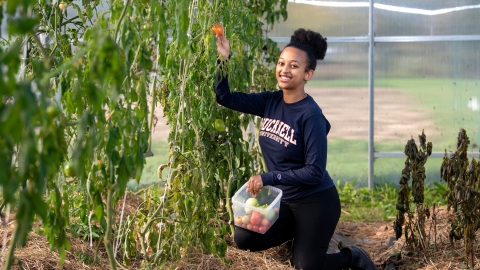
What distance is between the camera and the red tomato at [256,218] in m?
3.18

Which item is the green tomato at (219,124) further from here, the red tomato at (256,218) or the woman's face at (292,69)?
the red tomato at (256,218)

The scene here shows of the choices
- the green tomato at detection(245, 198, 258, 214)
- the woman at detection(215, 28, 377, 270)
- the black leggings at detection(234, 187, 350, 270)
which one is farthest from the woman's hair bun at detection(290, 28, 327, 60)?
the green tomato at detection(245, 198, 258, 214)

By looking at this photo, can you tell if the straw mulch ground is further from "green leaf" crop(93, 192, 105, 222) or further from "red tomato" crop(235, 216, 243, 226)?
"green leaf" crop(93, 192, 105, 222)

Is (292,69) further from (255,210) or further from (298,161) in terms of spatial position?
(255,210)

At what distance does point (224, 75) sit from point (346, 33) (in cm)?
292

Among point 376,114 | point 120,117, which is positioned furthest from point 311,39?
point 376,114

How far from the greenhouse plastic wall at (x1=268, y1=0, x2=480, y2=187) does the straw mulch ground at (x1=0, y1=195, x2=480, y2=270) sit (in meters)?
1.71

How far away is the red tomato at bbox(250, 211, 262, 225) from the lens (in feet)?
10.4

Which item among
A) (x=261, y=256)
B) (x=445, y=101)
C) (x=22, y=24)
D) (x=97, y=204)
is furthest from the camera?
(x=445, y=101)

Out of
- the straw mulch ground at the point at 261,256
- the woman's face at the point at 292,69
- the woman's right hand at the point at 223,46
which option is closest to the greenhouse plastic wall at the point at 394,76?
the straw mulch ground at the point at 261,256

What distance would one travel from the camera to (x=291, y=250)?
3584 millimetres

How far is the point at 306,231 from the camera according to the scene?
3283mm

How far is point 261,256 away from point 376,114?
2.70 metres

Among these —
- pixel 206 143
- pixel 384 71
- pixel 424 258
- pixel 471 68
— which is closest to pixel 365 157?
pixel 384 71
